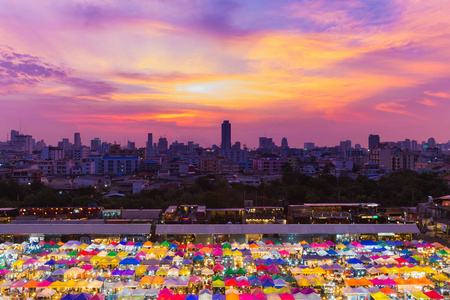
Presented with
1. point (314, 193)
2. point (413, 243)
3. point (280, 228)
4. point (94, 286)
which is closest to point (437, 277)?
point (413, 243)

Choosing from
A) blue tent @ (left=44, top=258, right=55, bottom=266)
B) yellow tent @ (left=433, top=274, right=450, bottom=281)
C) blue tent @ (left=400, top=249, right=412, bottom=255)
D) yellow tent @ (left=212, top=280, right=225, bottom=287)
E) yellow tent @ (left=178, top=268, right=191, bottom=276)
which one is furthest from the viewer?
blue tent @ (left=400, top=249, right=412, bottom=255)

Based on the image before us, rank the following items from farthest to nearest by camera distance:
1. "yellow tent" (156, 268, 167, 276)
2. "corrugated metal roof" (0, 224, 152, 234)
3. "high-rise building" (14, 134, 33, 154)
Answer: "high-rise building" (14, 134, 33, 154) < "corrugated metal roof" (0, 224, 152, 234) < "yellow tent" (156, 268, 167, 276)

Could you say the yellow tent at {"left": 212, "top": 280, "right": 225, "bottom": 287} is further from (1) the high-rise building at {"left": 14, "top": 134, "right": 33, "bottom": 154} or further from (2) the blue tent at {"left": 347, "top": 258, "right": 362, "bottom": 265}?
(1) the high-rise building at {"left": 14, "top": 134, "right": 33, "bottom": 154}

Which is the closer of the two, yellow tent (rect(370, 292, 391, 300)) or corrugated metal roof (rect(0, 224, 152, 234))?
yellow tent (rect(370, 292, 391, 300))

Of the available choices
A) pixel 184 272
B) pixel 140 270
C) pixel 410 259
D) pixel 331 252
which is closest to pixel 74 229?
pixel 140 270

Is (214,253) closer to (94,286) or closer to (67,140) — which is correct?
(94,286)

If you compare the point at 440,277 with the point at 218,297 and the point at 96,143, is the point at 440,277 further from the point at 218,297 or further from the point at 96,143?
the point at 96,143

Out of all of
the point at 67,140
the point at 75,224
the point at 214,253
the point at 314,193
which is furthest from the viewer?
the point at 67,140

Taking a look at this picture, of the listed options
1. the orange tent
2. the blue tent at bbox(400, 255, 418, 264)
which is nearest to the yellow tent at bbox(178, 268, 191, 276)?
the orange tent
